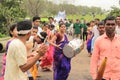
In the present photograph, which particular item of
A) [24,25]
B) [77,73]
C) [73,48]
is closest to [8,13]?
[77,73]

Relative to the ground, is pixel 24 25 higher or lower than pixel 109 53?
higher

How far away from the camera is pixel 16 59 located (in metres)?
4.54

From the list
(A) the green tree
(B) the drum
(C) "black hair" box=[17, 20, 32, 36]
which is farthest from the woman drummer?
(A) the green tree

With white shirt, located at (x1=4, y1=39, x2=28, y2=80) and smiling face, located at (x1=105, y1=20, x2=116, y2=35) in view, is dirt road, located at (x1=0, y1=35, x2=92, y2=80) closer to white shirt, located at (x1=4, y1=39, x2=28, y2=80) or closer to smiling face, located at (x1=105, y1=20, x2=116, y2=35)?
smiling face, located at (x1=105, y1=20, x2=116, y2=35)

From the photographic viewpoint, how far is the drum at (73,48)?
27.1 feet

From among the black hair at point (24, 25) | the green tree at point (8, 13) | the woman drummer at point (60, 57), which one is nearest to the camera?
the black hair at point (24, 25)

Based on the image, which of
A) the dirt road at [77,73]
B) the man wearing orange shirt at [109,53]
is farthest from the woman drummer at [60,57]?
the man wearing orange shirt at [109,53]

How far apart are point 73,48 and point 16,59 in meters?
3.82

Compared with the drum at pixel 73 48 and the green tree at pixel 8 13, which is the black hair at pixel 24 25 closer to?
the drum at pixel 73 48

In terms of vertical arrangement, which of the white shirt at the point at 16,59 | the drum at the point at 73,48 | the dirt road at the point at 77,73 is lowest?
the dirt road at the point at 77,73

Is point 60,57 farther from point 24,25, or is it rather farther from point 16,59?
point 16,59

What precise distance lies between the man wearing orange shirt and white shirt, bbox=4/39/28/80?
49.1 inches

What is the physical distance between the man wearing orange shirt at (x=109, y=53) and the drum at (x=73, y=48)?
278 cm

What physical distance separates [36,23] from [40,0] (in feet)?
138
